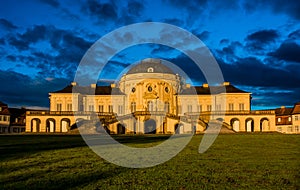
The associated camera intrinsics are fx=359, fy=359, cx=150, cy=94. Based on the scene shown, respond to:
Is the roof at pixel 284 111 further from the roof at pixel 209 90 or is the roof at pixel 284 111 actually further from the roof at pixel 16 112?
the roof at pixel 16 112

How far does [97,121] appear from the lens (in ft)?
183

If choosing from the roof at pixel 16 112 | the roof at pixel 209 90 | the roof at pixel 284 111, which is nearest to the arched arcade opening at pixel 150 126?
the roof at pixel 209 90

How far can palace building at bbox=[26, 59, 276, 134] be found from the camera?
55656mm

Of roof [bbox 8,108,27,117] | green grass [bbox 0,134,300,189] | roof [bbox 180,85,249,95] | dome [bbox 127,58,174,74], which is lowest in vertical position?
green grass [bbox 0,134,300,189]

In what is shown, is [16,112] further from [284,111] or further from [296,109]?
[296,109]

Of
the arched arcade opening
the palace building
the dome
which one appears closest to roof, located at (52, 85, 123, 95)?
the palace building

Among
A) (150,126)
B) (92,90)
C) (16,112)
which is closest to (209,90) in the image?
(150,126)

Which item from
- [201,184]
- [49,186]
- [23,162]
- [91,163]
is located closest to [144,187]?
[201,184]

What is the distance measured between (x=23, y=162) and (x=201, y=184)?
661 cm

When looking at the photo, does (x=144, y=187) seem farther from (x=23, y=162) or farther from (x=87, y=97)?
(x=87, y=97)

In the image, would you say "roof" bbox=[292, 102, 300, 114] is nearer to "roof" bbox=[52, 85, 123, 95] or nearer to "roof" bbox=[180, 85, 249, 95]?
"roof" bbox=[180, 85, 249, 95]

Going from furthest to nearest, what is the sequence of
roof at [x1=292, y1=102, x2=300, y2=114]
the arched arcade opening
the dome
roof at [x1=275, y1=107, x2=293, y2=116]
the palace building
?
roof at [x1=275, y1=107, x2=293, y2=116]
roof at [x1=292, y1=102, x2=300, y2=114]
the dome
the arched arcade opening
the palace building

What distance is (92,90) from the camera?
7025cm

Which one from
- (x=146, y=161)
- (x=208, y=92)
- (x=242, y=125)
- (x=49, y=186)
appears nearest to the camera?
(x=49, y=186)
